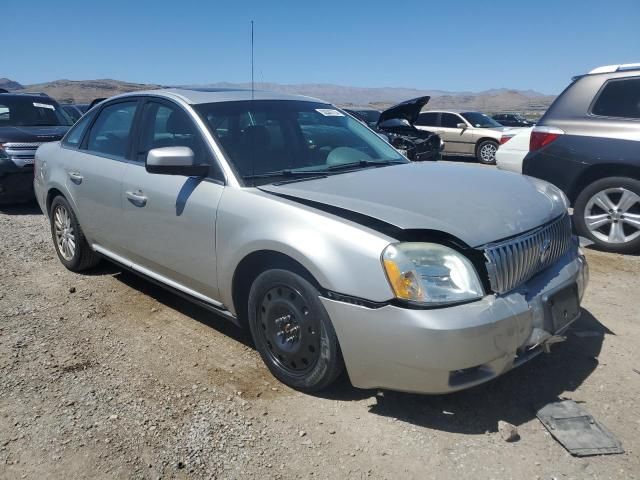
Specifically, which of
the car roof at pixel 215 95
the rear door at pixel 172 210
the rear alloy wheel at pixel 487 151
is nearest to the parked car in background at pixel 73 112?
the car roof at pixel 215 95

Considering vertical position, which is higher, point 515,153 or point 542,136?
point 542,136

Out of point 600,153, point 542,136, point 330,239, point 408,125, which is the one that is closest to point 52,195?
point 330,239

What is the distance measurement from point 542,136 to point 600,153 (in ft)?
2.12

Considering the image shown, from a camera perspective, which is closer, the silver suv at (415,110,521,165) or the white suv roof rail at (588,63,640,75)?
the white suv roof rail at (588,63,640,75)

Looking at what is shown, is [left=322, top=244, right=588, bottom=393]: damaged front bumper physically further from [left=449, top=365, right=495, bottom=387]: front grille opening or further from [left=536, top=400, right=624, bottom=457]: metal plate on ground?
[left=536, top=400, right=624, bottom=457]: metal plate on ground

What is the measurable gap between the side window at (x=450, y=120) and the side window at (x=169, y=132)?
42.5ft

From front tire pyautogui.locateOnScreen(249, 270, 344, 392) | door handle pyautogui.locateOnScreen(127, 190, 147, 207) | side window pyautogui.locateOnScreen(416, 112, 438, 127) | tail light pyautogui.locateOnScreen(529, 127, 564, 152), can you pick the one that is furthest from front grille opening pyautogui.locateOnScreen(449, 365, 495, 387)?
side window pyautogui.locateOnScreen(416, 112, 438, 127)

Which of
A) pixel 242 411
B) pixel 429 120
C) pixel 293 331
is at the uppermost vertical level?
pixel 429 120

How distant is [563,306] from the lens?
2.93 m

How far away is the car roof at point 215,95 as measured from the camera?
3746mm

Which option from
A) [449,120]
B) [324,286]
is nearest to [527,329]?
[324,286]

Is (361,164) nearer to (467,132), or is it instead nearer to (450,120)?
(467,132)

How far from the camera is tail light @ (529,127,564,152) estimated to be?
5.76 metres

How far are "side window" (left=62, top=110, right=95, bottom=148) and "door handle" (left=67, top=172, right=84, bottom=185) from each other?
1.04ft
